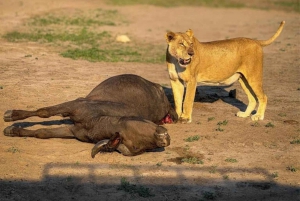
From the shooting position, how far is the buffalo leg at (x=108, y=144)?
8.37 meters

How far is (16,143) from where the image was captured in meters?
8.91

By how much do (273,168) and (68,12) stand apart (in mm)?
18283

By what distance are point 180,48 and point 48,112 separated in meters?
2.77

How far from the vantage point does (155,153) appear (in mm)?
8914

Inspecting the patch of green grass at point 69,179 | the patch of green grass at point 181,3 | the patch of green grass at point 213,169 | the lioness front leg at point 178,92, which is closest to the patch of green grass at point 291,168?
the patch of green grass at point 213,169

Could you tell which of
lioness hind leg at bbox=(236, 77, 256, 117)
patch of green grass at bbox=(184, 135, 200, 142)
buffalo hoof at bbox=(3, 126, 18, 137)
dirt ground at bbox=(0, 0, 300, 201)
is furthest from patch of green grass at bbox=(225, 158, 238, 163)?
buffalo hoof at bbox=(3, 126, 18, 137)

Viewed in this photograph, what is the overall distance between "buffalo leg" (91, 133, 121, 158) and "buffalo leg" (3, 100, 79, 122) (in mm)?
882

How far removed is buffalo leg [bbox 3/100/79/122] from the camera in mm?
8977

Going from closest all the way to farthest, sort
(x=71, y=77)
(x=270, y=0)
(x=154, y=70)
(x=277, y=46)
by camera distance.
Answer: (x=71, y=77) < (x=154, y=70) < (x=277, y=46) < (x=270, y=0)

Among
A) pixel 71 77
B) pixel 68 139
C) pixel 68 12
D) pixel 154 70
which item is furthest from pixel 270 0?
pixel 68 139

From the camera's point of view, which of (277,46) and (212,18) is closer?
(277,46)

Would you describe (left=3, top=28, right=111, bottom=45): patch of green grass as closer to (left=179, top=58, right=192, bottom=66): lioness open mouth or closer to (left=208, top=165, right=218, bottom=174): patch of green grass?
(left=179, top=58, right=192, bottom=66): lioness open mouth

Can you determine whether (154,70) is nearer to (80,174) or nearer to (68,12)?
(80,174)

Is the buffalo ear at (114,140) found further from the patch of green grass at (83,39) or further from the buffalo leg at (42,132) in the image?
the patch of green grass at (83,39)
